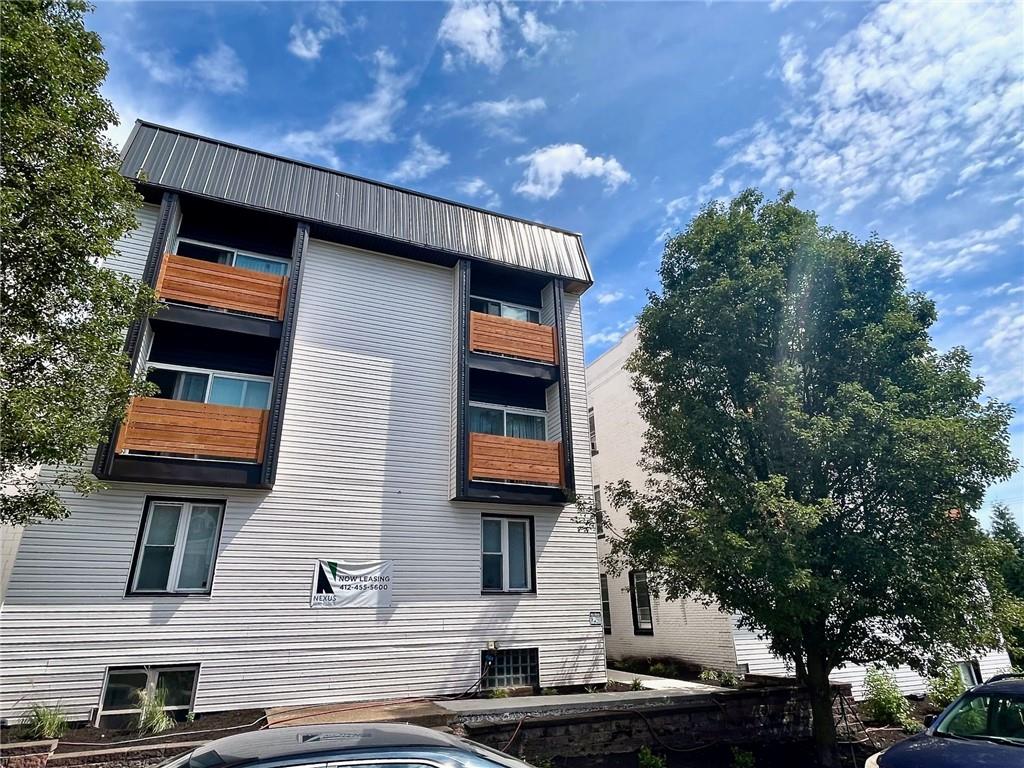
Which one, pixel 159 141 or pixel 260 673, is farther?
pixel 159 141

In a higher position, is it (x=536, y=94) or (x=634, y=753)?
(x=536, y=94)

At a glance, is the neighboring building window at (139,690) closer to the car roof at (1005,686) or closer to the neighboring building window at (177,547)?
the neighboring building window at (177,547)

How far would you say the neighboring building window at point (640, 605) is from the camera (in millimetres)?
15711

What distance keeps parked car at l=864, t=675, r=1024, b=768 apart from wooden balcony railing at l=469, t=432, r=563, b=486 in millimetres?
7028

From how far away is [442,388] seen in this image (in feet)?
40.3

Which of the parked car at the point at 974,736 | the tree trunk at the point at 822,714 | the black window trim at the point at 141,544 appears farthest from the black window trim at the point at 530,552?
the parked car at the point at 974,736

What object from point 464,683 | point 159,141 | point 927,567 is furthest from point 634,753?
point 159,141

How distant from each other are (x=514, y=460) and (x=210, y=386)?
20.6 ft

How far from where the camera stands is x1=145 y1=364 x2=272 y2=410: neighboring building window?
10.4 meters

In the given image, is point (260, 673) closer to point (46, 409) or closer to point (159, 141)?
point (46, 409)

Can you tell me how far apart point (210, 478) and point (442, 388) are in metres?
4.92

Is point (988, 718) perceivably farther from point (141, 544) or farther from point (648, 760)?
point (141, 544)

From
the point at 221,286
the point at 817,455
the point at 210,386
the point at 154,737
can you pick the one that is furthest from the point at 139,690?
the point at 817,455

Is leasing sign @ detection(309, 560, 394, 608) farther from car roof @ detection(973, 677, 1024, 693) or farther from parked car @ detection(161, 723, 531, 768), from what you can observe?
car roof @ detection(973, 677, 1024, 693)
